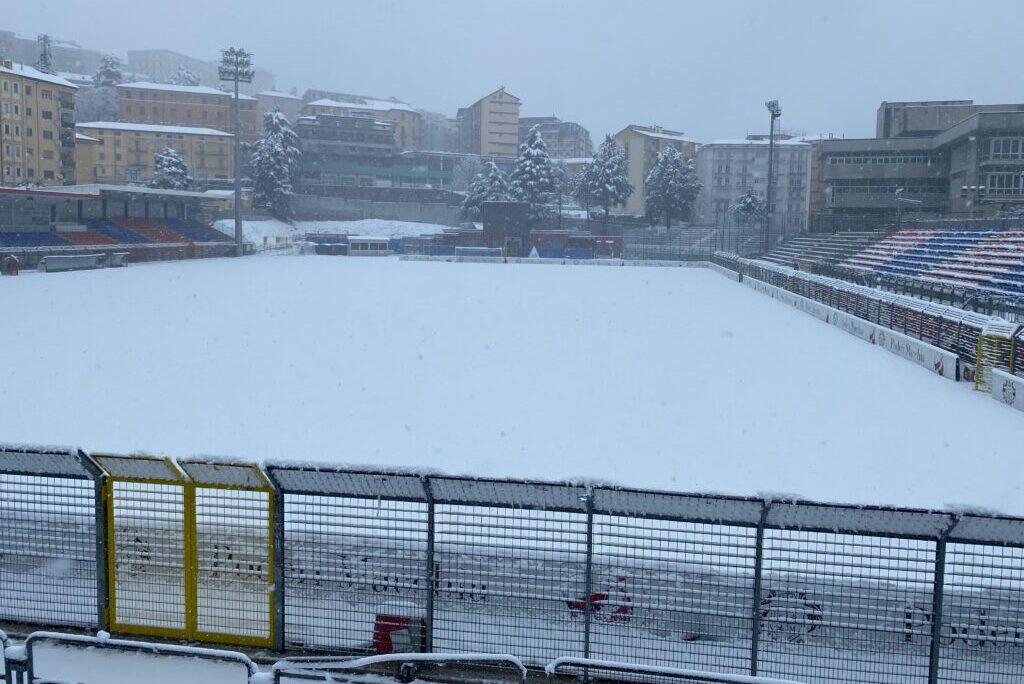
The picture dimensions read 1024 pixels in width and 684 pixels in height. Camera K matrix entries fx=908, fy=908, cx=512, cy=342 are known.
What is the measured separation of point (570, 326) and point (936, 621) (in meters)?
20.0

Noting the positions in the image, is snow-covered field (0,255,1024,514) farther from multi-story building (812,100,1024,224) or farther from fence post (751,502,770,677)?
multi-story building (812,100,1024,224)

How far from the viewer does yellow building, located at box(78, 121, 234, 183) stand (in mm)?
94875

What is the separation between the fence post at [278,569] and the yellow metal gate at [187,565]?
3 cm

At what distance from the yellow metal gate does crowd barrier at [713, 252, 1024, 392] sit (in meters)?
14.4

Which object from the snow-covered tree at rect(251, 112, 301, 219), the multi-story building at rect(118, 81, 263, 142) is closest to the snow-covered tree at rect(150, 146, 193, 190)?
the snow-covered tree at rect(251, 112, 301, 219)

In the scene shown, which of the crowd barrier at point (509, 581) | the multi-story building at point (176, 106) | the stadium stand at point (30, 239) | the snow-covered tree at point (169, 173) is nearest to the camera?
the crowd barrier at point (509, 581)

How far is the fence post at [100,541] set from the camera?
5449 millimetres

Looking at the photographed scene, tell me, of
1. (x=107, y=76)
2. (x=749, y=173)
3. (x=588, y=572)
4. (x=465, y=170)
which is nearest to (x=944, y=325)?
(x=588, y=572)

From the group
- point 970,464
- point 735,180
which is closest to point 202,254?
point 970,464

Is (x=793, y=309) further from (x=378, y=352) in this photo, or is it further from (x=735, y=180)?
(x=735, y=180)

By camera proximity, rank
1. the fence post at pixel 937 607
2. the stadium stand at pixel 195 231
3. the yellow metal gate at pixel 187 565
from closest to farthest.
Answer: the fence post at pixel 937 607, the yellow metal gate at pixel 187 565, the stadium stand at pixel 195 231

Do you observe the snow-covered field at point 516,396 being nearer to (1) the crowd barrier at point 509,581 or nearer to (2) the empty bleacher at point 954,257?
(1) the crowd barrier at point 509,581

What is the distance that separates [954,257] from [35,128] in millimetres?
70902

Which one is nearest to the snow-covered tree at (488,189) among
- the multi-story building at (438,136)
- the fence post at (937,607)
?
the multi-story building at (438,136)
